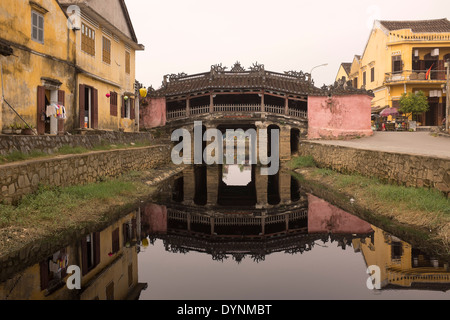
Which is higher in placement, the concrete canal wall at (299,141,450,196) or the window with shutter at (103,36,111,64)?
the window with shutter at (103,36,111,64)

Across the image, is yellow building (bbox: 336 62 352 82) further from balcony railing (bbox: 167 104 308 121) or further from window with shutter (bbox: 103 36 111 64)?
window with shutter (bbox: 103 36 111 64)

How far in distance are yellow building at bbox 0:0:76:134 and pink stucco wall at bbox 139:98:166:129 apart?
1274cm

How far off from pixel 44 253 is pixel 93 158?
256 inches

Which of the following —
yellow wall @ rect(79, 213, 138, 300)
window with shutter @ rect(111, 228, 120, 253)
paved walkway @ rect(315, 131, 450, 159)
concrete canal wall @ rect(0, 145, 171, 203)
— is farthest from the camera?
paved walkway @ rect(315, 131, 450, 159)

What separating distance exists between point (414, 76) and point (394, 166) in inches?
998

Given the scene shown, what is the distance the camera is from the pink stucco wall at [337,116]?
94.7 feet

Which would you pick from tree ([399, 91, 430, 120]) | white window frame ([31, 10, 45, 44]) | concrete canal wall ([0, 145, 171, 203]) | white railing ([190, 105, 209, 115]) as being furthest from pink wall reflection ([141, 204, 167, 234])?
tree ([399, 91, 430, 120])

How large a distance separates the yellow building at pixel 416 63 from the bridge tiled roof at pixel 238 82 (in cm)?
928

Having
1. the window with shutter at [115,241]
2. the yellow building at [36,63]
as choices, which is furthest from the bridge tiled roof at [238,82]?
the window with shutter at [115,241]

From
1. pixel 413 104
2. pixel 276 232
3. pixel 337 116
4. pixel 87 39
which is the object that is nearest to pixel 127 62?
pixel 87 39

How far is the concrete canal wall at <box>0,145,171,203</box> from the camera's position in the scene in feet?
26.5

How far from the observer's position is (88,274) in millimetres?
5816

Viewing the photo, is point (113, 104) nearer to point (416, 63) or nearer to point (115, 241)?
point (115, 241)

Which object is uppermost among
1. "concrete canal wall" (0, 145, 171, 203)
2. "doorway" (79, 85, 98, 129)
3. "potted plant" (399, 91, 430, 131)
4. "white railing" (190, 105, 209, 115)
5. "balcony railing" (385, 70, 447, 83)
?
"balcony railing" (385, 70, 447, 83)
